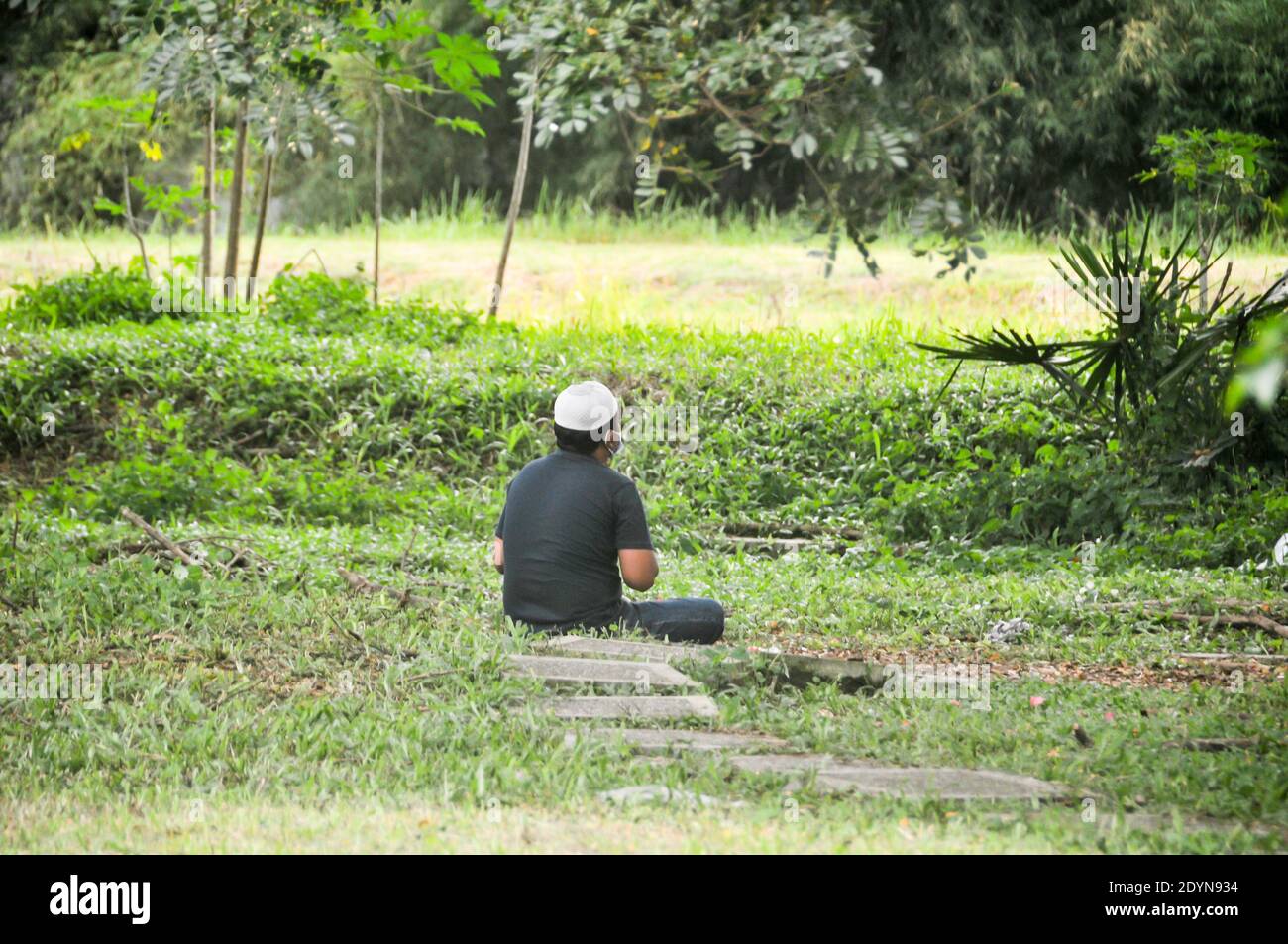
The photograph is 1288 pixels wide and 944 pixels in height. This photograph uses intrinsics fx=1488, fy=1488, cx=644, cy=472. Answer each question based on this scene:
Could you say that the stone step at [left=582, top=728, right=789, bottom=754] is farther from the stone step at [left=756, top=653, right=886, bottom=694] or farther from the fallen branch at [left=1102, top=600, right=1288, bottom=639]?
the fallen branch at [left=1102, top=600, right=1288, bottom=639]

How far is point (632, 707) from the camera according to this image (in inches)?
215

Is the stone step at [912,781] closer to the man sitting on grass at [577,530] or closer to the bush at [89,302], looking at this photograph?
the man sitting on grass at [577,530]

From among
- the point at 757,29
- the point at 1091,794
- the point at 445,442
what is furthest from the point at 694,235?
the point at 1091,794

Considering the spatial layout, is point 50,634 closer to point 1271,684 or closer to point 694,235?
point 1271,684

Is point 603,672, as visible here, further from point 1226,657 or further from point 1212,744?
point 1226,657

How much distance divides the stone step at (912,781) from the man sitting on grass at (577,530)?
155 centimetres

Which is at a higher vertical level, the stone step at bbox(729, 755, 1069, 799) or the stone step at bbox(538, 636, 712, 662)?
the stone step at bbox(729, 755, 1069, 799)

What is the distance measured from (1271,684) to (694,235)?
1506 centimetres

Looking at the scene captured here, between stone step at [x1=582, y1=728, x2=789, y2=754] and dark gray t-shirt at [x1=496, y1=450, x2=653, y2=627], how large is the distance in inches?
48.1

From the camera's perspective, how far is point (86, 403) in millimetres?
11703

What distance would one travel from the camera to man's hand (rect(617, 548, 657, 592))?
6266 mm

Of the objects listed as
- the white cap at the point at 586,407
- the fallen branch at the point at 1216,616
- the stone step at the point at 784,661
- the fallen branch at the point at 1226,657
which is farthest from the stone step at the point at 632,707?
the fallen branch at the point at 1216,616

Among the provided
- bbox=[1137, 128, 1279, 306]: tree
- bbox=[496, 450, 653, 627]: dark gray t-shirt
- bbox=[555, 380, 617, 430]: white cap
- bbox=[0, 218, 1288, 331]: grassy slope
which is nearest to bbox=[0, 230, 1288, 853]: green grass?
bbox=[496, 450, 653, 627]: dark gray t-shirt

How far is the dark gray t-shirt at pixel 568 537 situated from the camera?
6.29m
